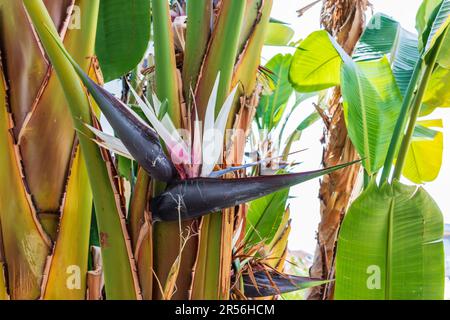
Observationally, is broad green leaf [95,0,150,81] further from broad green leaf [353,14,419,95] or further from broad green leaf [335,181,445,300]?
broad green leaf [353,14,419,95]

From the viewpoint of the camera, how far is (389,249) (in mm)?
564

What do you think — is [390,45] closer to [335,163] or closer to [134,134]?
[335,163]

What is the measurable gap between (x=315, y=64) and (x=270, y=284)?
66 cm

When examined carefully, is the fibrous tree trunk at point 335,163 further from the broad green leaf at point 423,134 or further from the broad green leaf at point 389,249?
the broad green leaf at point 389,249

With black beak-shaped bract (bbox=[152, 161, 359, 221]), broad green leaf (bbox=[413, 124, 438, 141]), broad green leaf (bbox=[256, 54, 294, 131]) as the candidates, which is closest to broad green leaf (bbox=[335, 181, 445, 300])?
black beak-shaped bract (bbox=[152, 161, 359, 221])

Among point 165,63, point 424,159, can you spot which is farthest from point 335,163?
point 165,63

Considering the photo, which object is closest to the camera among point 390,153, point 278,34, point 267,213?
point 390,153

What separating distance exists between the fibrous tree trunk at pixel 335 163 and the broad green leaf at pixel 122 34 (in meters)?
0.64

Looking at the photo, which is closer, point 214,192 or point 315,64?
point 214,192

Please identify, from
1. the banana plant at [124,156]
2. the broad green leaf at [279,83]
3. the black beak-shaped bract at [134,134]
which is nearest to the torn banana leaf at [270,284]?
the banana plant at [124,156]

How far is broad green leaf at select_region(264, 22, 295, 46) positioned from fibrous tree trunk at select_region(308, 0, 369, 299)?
19 centimetres

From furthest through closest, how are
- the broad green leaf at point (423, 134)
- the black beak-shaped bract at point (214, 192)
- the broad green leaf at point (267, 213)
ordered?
1. the broad green leaf at point (423, 134)
2. the broad green leaf at point (267, 213)
3. the black beak-shaped bract at point (214, 192)

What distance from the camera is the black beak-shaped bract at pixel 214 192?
34 cm
